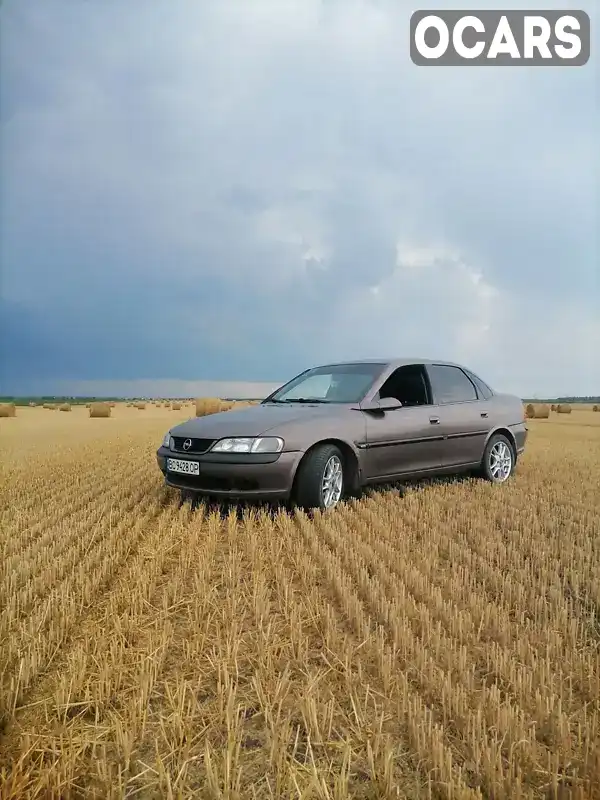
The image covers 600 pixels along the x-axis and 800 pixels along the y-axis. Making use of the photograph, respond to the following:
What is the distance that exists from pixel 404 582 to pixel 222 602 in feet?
3.86

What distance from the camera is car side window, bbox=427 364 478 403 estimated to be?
776cm

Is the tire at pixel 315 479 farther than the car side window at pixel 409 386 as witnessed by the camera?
No

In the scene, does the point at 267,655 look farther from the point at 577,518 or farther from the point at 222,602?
the point at 577,518

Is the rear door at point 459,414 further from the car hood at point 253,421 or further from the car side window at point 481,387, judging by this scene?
the car hood at point 253,421

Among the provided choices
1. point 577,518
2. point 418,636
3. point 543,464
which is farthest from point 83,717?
point 543,464

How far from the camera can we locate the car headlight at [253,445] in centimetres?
578

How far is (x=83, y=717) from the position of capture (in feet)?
7.98

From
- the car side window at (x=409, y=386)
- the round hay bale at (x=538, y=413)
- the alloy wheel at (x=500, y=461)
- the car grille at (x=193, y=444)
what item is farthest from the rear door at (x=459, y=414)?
the round hay bale at (x=538, y=413)

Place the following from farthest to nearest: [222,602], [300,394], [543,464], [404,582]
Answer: [543,464], [300,394], [404,582], [222,602]

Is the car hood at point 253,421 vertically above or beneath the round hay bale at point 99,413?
above

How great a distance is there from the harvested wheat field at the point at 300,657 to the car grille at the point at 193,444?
0.70 meters

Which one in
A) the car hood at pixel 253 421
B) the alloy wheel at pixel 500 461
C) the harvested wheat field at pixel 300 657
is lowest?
the harvested wheat field at pixel 300 657

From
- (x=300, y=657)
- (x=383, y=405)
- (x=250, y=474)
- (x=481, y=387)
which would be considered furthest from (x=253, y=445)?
(x=481, y=387)

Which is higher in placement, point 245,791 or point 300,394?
point 300,394
